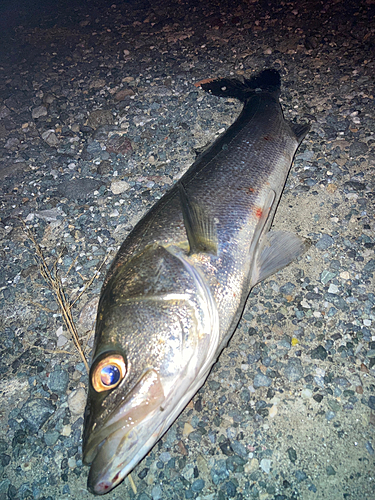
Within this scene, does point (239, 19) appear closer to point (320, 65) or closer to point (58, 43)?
point (320, 65)

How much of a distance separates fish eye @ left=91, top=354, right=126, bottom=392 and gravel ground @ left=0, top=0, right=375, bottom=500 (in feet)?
2.04

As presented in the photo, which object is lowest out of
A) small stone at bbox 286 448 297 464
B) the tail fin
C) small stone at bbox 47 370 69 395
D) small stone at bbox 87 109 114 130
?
small stone at bbox 286 448 297 464

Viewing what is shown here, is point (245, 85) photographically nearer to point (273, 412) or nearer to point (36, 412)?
point (273, 412)

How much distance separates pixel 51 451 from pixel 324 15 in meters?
5.77

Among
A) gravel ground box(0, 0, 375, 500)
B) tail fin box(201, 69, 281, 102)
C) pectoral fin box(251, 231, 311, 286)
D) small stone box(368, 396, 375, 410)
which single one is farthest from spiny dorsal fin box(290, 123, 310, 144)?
small stone box(368, 396, 375, 410)

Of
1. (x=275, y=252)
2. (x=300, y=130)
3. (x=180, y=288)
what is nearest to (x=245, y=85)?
(x=300, y=130)

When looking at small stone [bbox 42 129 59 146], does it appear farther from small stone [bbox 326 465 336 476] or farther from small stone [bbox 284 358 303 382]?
small stone [bbox 326 465 336 476]

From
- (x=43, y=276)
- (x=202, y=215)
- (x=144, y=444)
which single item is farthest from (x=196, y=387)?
(x=43, y=276)

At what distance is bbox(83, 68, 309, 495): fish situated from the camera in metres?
1.71

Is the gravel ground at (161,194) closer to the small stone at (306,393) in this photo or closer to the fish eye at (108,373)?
the small stone at (306,393)

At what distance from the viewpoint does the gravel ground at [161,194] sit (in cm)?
204

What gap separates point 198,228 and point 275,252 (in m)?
0.65

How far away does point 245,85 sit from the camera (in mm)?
3844

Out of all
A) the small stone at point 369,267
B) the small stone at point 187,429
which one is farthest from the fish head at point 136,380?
the small stone at point 369,267
